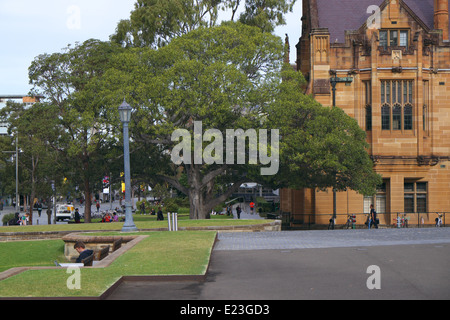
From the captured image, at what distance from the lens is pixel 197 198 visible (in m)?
38.1

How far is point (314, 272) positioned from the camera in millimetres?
13555

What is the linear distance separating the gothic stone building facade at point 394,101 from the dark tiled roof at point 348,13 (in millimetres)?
2310

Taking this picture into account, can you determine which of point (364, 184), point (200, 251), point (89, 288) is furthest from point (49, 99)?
point (89, 288)

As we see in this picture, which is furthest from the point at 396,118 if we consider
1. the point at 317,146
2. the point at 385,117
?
the point at 317,146

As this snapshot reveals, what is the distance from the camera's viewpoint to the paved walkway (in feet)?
36.0

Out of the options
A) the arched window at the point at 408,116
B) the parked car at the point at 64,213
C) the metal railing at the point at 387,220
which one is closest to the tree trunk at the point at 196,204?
the metal railing at the point at 387,220

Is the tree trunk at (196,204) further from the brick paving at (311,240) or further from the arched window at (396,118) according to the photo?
the arched window at (396,118)

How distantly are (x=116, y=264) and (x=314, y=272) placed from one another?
15.1 ft

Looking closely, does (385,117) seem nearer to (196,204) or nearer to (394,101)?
(394,101)

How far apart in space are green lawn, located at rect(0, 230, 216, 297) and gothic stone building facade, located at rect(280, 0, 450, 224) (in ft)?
73.1

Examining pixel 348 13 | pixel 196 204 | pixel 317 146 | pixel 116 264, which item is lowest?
pixel 116 264

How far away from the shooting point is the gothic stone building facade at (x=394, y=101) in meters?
41.2

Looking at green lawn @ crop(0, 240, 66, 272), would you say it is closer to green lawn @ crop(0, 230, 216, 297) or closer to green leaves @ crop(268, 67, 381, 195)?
green lawn @ crop(0, 230, 216, 297)
